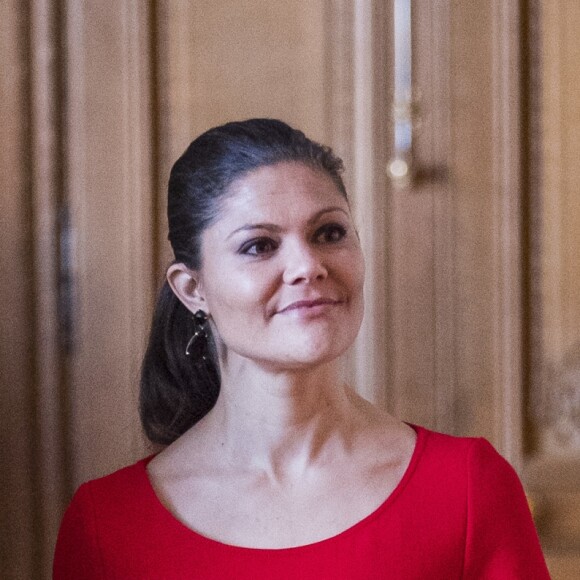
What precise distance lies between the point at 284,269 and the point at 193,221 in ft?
0.46

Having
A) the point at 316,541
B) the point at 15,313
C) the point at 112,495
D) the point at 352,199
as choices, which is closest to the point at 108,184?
the point at 15,313

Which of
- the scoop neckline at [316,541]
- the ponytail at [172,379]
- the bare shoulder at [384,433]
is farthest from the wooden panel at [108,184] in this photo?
the bare shoulder at [384,433]

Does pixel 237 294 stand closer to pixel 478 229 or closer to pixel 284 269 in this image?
pixel 284 269

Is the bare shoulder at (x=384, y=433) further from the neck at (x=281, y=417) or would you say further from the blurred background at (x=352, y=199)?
the blurred background at (x=352, y=199)

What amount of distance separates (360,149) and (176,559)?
0.60 metres

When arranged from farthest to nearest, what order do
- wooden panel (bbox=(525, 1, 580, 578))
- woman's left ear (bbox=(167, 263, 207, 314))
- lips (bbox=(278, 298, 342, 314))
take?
1. wooden panel (bbox=(525, 1, 580, 578))
2. woman's left ear (bbox=(167, 263, 207, 314))
3. lips (bbox=(278, 298, 342, 314))

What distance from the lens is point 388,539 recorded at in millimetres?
1047

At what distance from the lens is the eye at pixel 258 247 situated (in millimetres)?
1025

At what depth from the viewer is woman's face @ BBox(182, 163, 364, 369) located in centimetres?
100

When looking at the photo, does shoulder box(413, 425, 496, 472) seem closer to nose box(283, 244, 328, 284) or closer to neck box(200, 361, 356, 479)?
neck box(200, 361, 356, 479)

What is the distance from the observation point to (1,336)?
4.36 feet

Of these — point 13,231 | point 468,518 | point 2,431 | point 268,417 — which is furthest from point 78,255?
point 468,518

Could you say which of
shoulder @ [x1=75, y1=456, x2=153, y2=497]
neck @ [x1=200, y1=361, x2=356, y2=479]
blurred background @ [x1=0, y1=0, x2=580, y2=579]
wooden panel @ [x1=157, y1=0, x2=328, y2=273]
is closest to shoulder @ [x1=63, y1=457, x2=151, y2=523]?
shoulder @ [x1=75, y1=456, x2=153, y2=497]

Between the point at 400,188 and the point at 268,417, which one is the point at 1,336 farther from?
the point at 400,188
